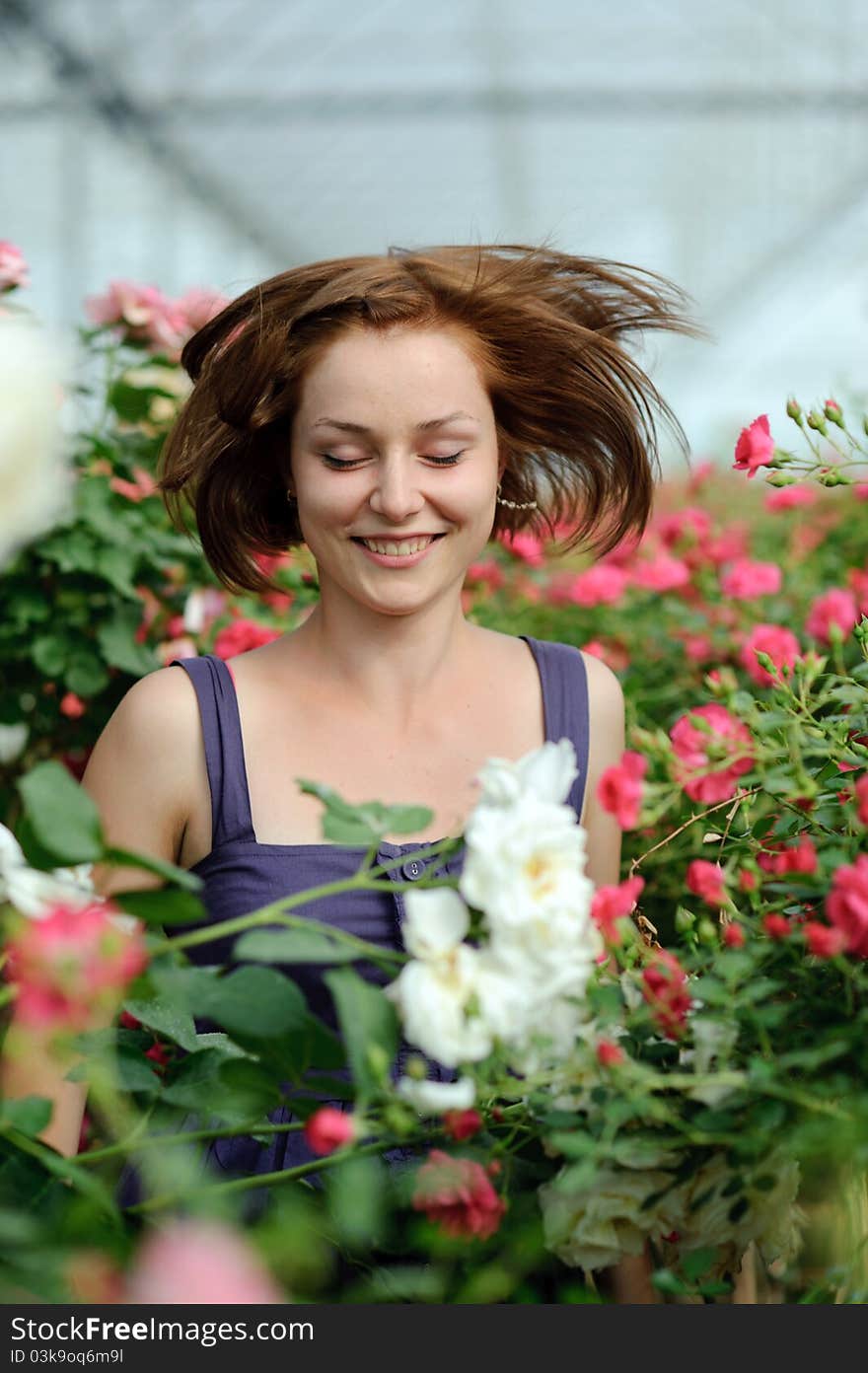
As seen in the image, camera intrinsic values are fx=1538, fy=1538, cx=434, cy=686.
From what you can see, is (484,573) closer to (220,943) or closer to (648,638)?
(648,638)

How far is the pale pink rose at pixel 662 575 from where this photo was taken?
8.13ft

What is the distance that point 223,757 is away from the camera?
4.57 feet

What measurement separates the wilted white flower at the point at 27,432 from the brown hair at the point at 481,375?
889 mm

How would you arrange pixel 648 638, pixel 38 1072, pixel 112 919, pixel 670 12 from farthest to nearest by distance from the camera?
1. pixel 670 12
2. pixel 648 638
3. pixel 38 1072
4. pixel 112 919

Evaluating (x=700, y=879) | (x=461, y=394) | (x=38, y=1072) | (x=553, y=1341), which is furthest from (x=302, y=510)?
(x=553, y=1341)

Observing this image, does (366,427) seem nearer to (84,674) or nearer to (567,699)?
(567,699)

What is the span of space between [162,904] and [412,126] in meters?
12.3

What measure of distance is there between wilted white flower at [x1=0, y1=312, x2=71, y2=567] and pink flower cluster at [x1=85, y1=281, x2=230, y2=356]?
1755 millimetres

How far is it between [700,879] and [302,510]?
26.0 inches

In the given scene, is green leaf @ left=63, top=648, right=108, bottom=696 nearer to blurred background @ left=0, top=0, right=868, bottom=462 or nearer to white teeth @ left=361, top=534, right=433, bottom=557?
white teeth @ left=361, top=534, right=433, bottom=557

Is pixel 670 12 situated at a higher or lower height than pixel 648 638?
higher

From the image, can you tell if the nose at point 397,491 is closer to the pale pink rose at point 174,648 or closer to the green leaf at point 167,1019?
the green leaf at point 167,1019

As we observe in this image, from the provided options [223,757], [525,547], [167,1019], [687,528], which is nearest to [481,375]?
[223,757]

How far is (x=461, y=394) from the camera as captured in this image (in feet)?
4.42
